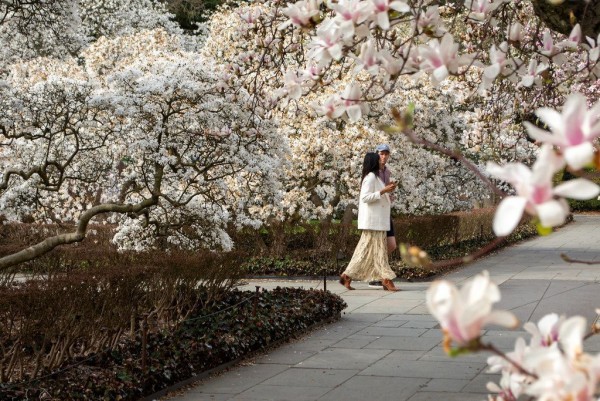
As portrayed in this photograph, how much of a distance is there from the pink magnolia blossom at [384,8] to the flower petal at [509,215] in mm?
1245

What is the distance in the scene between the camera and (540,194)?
→ 5.16ft

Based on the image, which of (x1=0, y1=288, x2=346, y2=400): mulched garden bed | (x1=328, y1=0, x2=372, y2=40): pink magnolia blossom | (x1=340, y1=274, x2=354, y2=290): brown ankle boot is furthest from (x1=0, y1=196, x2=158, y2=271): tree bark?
(x1=328, y1=0, x2=372, y2=40): pink magnolia blossom

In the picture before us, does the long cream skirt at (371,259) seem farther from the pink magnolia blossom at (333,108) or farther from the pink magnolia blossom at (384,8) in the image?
the pink magnolia blossom at (384,8)

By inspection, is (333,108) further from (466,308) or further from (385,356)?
(385,356)

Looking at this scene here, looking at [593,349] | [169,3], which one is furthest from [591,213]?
[593,349]

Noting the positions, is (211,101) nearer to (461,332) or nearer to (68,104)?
(68,104)

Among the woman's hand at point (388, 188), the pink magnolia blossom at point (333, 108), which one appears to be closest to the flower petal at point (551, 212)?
the pink magnolia blossom at point (333, 108)

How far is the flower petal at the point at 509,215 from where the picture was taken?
1515mm

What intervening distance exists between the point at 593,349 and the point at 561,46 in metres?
3.91

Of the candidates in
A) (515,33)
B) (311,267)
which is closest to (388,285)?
(311,267)

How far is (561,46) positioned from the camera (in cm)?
440

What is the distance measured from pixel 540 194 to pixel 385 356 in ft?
20.4

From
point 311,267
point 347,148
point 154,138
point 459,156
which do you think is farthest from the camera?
point 347,148

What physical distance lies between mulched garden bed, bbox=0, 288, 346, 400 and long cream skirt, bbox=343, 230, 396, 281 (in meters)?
1.78
